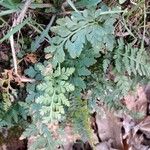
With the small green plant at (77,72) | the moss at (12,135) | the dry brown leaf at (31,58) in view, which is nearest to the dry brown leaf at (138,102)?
the small green plant at (77,72)

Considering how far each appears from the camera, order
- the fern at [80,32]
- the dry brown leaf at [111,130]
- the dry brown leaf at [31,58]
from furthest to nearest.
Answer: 1. the dry brown leaf at [111,130]
2. the dry brown leaf at [31,58]
3. the fern at [80,32]

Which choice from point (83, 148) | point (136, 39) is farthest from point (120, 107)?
point (83, 148)

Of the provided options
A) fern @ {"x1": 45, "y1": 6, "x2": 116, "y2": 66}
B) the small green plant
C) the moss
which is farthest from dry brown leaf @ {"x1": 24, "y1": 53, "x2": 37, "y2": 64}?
the moss

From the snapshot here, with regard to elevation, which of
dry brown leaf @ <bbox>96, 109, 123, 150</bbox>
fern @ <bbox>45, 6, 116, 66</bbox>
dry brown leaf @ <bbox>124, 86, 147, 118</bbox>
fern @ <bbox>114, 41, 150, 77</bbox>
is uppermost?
fern @ <bbox>45, 6, 116, 66</bbox>

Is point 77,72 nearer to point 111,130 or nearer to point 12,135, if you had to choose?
point 12,135

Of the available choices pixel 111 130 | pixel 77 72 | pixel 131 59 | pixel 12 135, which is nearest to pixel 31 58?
pixel 77 72

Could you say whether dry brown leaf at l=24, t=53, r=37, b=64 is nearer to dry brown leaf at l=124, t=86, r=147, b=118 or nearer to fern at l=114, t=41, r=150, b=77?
fern at l=114, t=41, r=150, b=77

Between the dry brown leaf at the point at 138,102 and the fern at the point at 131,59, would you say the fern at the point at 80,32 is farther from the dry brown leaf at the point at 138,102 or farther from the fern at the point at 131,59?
the dry brown leaf at the point at 138,102

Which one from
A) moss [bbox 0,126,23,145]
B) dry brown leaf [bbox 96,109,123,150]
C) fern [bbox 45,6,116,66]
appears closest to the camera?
fern [bbox 45,6,116,66]

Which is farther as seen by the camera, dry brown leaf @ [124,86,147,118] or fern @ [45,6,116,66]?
dry brown leaf @ [124,86,147,118]

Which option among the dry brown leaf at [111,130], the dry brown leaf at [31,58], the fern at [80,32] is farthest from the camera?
the dry brown leaf at [111,130]

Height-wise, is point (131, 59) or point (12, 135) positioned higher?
point (131, 59)

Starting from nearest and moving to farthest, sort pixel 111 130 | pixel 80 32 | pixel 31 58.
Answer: pixel 80 32 < pixel 31 58 < pixel 111 130
